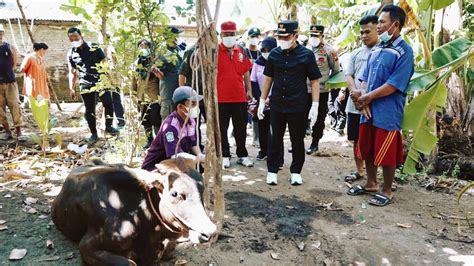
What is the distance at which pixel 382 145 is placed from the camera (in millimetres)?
3977

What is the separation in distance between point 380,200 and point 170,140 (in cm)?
236

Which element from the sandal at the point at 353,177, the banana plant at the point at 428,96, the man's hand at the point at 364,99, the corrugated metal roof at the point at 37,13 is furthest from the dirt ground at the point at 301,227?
the corrugated metal roof at the point at 37,13

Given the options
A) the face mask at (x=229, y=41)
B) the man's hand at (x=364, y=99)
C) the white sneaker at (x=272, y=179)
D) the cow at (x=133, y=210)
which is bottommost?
the white sneaker at (x=272, y=179)

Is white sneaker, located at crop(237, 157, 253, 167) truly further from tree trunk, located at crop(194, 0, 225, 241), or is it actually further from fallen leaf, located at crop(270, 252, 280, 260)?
tree trunk, located at crop(194, 0, 225, 241)

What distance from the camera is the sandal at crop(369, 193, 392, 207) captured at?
414cm

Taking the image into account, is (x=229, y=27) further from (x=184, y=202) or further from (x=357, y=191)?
(x=184, y=202)

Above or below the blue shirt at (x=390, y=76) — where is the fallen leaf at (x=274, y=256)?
below

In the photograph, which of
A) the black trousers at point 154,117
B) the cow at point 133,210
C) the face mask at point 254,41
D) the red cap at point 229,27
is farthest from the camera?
the face mask at point 254,41

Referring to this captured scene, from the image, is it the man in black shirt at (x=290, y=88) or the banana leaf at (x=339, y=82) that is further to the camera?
the banana leaf at (x=339, y=82)

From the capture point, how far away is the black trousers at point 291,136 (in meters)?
4.56

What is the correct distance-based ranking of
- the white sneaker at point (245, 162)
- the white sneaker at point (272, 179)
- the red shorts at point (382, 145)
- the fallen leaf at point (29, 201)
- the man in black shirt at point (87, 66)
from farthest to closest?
1. the man in black shirt at point (87, 66)
2. the white sneaker at point (245, 162)
3. the white sneaker at point (272, 179)
4. the red shorts at point (382, 145)
5. the fallen leaf at point (29, 201)

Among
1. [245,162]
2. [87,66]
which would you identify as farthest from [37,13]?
[245,162]

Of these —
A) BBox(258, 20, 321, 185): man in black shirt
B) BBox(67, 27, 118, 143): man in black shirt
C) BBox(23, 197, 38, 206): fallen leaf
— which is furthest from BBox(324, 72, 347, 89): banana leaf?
BBox(23, 197, 38, 206): fallen leaf

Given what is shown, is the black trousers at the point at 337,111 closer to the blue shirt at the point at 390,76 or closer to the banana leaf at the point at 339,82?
the banana leaf at the point at 339,82
